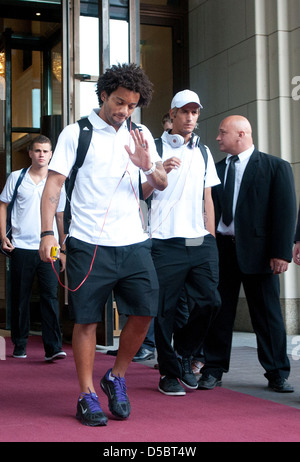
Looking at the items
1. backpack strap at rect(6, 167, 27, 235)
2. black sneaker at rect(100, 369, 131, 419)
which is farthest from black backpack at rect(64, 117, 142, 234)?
backpack strap at rect(6, 167, 27, 235)

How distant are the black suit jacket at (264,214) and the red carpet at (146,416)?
92 cm

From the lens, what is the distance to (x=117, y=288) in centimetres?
412

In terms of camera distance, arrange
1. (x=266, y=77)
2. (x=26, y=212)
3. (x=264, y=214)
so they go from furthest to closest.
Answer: (x=266, y=77), (x=26, y=212), (x=264, y=214)

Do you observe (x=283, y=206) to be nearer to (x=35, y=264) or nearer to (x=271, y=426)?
(x=271, y=426)

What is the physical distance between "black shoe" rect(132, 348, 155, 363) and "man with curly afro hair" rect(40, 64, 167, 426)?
90.9 inches

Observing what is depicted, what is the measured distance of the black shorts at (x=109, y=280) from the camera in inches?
155

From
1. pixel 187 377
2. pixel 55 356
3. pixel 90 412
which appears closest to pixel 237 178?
pixel 187 377

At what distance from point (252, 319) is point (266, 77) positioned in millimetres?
4491

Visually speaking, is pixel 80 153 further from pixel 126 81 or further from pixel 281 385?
pixel 281 385

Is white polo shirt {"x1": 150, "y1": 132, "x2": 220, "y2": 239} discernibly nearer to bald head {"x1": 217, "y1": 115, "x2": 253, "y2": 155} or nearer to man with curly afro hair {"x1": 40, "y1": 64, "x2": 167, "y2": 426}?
bald head {"x1": 217, "y1": 115, "x2": 253, "y2": 155}

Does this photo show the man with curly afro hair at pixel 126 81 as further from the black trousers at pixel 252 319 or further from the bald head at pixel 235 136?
the black trousers at pixel 252 319

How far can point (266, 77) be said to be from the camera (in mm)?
8906

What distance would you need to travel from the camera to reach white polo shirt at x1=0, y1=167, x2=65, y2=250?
6.79m

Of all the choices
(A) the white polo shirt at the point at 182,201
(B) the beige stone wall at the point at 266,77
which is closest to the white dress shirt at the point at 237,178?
(A) the white polo shirt at the point at 182,201
